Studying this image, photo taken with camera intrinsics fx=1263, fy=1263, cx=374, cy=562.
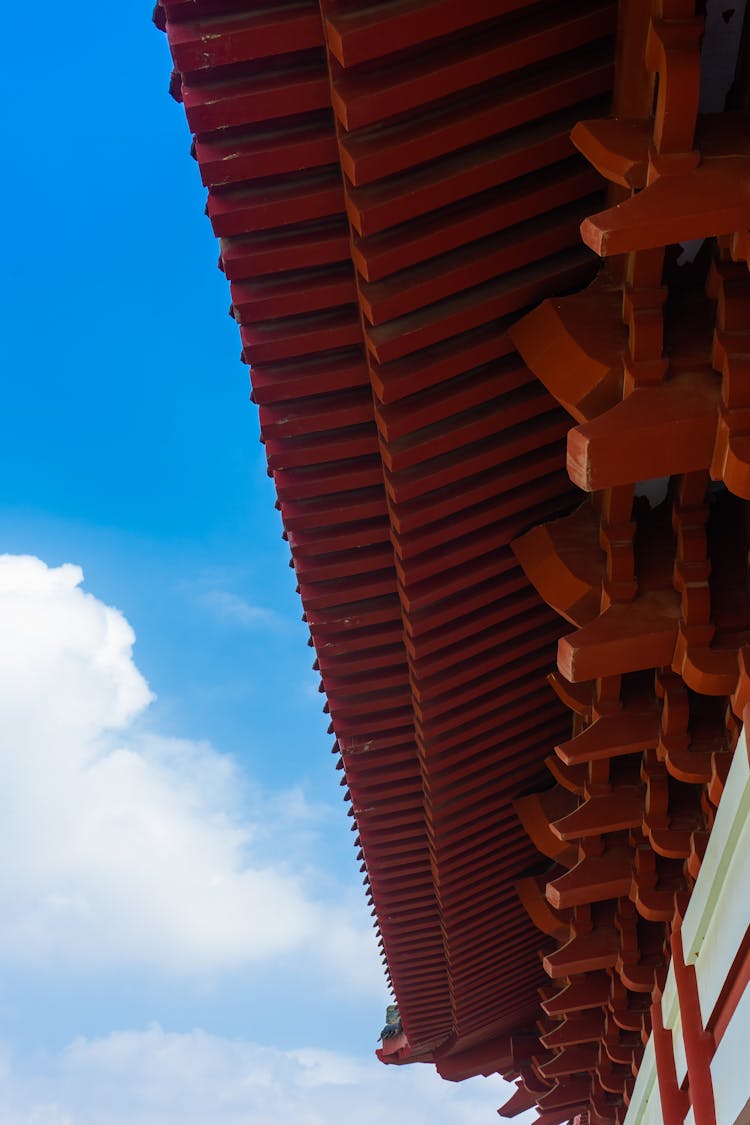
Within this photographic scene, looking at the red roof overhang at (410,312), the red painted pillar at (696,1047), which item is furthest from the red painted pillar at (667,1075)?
the red roof overhang at (410,312)

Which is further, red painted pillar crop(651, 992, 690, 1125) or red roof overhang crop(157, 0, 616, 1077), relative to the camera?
red painted pillar crop(651, 992, 690, 1125)

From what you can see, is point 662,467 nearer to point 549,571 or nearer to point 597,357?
point 597,357

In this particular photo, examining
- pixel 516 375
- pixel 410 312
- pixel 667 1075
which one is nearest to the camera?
pixel 410 312

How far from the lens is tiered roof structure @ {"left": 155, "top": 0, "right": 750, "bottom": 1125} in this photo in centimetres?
269

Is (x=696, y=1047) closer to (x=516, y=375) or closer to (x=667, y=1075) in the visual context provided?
(x=667, y=1075)

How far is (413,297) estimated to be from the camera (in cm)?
310

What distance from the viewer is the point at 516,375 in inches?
136

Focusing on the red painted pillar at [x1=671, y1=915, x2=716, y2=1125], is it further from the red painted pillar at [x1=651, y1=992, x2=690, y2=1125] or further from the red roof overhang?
the red roof overhang

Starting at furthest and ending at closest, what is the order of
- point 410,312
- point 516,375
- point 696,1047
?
point 696,1047
point 516,375
point 410,312

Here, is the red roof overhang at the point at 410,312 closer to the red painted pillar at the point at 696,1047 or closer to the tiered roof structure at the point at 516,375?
the tiered roof structure at the point at 516,375

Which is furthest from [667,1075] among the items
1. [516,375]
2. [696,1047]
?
[516,375]

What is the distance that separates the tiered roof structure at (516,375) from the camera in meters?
2.69

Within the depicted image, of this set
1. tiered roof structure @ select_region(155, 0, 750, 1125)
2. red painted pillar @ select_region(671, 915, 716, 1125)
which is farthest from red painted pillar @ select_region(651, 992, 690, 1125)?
red painted pillar @ select_region(671, 915, 716, 1125)

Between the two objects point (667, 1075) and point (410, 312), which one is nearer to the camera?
point (410, 312)
